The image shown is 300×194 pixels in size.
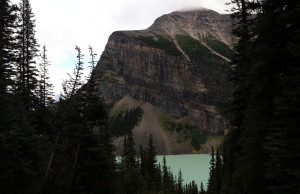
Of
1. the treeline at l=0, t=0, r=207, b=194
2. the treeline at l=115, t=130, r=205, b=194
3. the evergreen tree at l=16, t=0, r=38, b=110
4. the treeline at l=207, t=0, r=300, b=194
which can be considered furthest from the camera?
the treeline at l=115, t=130, r=205, b=194

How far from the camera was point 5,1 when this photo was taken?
23.2 m

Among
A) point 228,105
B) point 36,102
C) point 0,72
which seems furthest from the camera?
point 36,102

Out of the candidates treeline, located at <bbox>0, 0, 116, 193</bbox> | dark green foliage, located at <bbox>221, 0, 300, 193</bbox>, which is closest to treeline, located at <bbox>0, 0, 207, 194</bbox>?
treeline, located at <bbox>0, 0, 116, 193</bbox>

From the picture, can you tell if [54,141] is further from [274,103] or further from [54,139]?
[274,103]

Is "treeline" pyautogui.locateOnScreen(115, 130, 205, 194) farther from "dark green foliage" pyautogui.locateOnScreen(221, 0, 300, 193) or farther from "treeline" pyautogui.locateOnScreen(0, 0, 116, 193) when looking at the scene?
"dark green foliage" pyautogui.locateOnScreen(221, 0, 300, 193)

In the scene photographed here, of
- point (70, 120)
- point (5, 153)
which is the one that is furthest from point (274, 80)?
point (70, 120)

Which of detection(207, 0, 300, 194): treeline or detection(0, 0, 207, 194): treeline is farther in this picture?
detection(0, 0, 207, 194): treeline

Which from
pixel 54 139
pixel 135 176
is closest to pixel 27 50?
pixel 54 139

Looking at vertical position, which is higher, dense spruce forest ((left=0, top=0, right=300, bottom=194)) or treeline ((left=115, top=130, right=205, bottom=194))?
dense spruce forest ((left=0, top=0, right=300, bottom=194))

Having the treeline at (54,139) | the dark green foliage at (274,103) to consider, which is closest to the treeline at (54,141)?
the treeline at (54,139)

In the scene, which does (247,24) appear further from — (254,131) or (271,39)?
(254,131)

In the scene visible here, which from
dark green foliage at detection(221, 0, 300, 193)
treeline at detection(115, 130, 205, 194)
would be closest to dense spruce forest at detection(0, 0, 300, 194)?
dark green foliage at detection(221, 0, 300, 193)

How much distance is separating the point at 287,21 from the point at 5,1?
24963mm

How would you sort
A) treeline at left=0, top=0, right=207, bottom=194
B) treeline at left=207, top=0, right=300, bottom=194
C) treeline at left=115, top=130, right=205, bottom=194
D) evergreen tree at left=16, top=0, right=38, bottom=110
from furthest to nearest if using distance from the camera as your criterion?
treeline at left=115, top=130, right=205, bottom=194
evergreen tree at left=16, top=0, right=38, bottom=110
treeline at left=0, top=0, right=207, bottom=194
treeline at left=207, top=0, right=300, bottom=194
